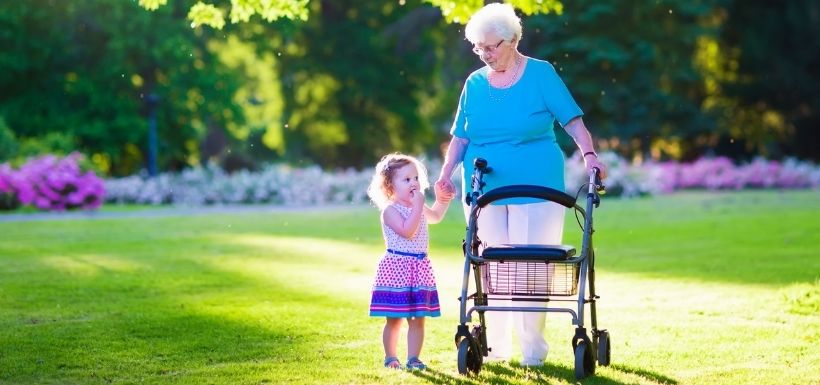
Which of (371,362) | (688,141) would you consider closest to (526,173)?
(371,362)

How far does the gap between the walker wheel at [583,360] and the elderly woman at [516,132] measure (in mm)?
438

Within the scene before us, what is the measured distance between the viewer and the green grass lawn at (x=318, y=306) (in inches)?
264

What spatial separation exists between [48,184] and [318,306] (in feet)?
42.4

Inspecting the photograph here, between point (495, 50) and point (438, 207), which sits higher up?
point (495, 50)

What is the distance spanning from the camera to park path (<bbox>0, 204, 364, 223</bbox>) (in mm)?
20250

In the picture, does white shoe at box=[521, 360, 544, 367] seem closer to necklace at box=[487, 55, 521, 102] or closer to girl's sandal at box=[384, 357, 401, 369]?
girl's sandal at box=[384, 357, 401, 369]

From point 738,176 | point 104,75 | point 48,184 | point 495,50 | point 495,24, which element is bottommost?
point 48,184

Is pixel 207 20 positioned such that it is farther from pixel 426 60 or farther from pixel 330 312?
pixel 426 60

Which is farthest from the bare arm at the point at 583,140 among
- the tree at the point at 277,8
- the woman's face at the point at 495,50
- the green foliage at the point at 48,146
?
the green foliage at the point at 48,146

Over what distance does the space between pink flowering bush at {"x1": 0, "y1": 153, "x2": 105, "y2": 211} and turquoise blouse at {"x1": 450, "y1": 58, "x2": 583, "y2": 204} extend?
632 inches

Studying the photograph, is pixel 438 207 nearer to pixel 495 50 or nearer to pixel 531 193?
pixel 531 193

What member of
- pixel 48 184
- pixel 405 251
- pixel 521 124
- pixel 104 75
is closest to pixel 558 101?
pixel 521 124

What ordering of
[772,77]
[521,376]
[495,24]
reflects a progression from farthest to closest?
[772,77] < [521,376] < [495,24]

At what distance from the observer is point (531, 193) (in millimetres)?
6125
